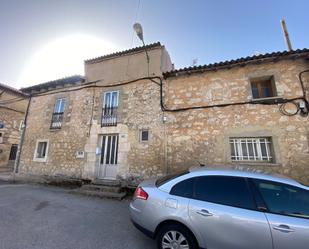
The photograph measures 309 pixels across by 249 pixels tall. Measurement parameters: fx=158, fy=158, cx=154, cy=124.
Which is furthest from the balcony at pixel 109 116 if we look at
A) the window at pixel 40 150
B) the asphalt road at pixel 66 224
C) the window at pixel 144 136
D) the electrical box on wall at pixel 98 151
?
the window at pixel 40 150

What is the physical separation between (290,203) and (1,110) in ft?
55.7

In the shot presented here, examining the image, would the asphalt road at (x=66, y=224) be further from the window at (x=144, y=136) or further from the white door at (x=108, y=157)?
the window at (x=144, y=136)

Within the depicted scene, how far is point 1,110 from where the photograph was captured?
12.1 m

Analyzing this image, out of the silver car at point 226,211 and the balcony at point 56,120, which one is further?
the balcony at point 56,120

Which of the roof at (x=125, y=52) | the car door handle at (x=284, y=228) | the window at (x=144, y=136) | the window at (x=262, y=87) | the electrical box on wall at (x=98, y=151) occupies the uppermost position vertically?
the roof at (x=125, y=52)

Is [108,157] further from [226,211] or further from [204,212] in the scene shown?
[226,211]

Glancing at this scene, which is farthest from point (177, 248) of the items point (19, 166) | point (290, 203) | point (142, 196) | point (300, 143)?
point (19, 166)

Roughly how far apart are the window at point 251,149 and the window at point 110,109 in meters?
5.11

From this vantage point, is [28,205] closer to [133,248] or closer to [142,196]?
[133,248]

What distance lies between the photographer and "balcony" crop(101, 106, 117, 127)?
24.4 feet

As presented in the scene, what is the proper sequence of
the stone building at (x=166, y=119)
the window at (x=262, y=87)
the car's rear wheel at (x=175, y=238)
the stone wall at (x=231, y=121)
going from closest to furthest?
1. the car's rear wheel at (x=175, y=238)
2. the stone wall at (x=231, y=121)
3. the stone building at (x=166, y=119)
4. the window at (x=262, y=87)

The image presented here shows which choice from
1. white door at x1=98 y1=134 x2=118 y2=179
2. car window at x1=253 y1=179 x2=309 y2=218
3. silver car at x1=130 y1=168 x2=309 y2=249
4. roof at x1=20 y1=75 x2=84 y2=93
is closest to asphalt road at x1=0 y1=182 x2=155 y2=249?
silver car at x1=130 y1=168 x2=309 y2=249

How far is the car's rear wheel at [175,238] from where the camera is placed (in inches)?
93.0

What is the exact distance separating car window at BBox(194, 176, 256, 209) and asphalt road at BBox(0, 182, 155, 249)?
150 cm
